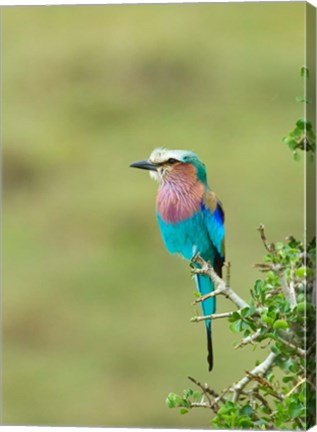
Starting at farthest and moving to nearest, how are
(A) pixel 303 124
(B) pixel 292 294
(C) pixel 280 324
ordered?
(A) pixel 303 124, (B) pixel 292 294, (C) pixel 280 324

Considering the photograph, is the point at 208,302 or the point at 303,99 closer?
the point at 303,99

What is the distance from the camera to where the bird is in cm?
463

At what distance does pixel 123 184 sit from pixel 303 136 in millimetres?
598

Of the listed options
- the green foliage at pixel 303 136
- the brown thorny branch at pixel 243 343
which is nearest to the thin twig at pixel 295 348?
the brown thorny branch at pixel 243 343

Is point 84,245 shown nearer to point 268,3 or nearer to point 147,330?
point 147,330

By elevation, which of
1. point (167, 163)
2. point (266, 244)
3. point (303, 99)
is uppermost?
point (303, 99)

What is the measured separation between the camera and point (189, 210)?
15.2 ft

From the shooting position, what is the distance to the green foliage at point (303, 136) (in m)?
4.46

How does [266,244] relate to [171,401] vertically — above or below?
above

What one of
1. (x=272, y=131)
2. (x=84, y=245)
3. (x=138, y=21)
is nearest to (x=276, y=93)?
(x=272, y=131)

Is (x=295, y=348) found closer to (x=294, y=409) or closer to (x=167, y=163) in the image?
(x=294, y=409)

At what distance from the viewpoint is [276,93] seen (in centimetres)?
454

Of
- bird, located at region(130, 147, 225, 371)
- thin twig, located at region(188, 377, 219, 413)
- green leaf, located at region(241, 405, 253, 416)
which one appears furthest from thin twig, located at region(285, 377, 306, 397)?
bird, located at region(130, 147, 225, 371)

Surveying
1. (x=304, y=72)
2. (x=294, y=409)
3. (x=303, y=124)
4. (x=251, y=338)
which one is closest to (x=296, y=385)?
(x=294, y=409)
